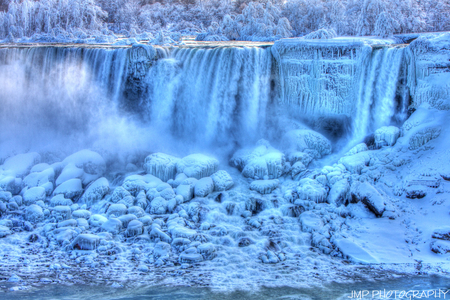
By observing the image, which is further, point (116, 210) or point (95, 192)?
point (95, 192)

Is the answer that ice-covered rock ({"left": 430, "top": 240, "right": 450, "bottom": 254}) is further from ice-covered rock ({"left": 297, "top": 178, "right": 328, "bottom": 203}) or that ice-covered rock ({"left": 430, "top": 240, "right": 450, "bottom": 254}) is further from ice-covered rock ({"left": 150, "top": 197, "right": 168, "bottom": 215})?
ice-covered rock ({"left": 150, "top": 197, "right": 168, "bottom": 215})

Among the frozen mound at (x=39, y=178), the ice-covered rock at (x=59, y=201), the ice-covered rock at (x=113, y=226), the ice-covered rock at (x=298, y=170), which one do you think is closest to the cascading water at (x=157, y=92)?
the frozen mound at (x=39, y=178)

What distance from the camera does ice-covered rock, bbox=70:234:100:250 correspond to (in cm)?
625

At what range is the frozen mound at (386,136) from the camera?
848cm

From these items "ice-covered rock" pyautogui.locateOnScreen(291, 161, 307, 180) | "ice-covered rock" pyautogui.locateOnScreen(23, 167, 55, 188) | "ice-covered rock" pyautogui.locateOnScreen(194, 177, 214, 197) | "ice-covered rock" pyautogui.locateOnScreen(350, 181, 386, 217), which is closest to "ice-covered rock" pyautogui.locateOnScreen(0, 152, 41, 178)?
"ice-covered rock" pyautogui.locateOnScreen(23, 167, 55, 188)

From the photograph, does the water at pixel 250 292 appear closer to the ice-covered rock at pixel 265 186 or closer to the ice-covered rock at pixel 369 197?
the ice-covered rock at pixel 369 197

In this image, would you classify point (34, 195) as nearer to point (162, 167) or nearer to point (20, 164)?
point (20, 164)

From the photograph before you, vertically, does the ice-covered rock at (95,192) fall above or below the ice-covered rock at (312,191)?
below

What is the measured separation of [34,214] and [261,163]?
4805mm

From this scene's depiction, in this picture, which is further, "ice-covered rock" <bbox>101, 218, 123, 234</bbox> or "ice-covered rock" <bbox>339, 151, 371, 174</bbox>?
"ice-covered rock" <bbox>339, 151, 371, 174</bbox>

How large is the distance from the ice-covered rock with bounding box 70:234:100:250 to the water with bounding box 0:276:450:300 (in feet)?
3.59

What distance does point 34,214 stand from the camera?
7344 mm

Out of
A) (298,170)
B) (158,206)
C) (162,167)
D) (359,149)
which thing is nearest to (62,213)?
(158,206)

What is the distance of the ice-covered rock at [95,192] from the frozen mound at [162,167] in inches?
40.8
